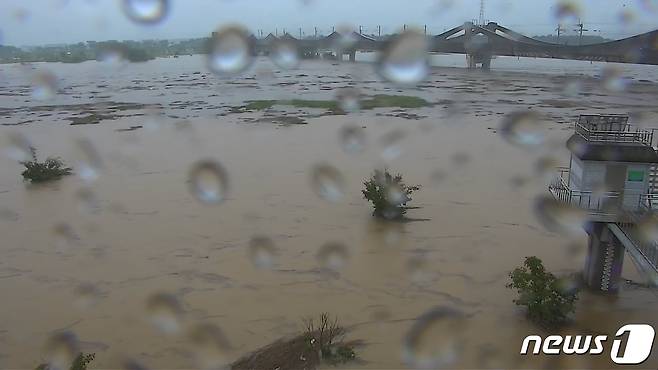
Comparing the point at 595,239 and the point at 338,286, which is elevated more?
the point at 595,239

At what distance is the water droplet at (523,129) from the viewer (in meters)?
20.2

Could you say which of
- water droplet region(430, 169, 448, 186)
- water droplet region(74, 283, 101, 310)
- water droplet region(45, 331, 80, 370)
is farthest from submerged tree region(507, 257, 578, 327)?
water droplet region(430, 169, 448, 186)

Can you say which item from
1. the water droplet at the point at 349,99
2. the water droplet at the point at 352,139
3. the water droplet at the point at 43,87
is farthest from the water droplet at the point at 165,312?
the water droplet at the point at 43,87

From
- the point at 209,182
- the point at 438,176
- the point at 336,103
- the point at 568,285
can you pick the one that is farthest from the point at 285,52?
the point at 568,285

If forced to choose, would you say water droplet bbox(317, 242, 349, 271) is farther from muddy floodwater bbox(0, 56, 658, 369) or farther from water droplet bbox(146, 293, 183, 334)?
water droplet bbox(146, 293, 183, 334)

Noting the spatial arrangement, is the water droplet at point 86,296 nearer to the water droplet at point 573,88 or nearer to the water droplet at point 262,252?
the water droplet at point 262,252

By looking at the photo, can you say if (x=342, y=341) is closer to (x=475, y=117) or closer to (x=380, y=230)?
(x=380, y=230)

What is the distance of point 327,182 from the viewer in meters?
15.0

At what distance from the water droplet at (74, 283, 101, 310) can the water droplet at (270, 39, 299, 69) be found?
5380cm

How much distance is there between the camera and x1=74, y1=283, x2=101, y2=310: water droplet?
7939mm

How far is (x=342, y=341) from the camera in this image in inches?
263

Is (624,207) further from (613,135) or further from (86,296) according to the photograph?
(86,296)

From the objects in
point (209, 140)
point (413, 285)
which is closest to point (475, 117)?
point (209, 140)

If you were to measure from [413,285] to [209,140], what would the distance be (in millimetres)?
14259
